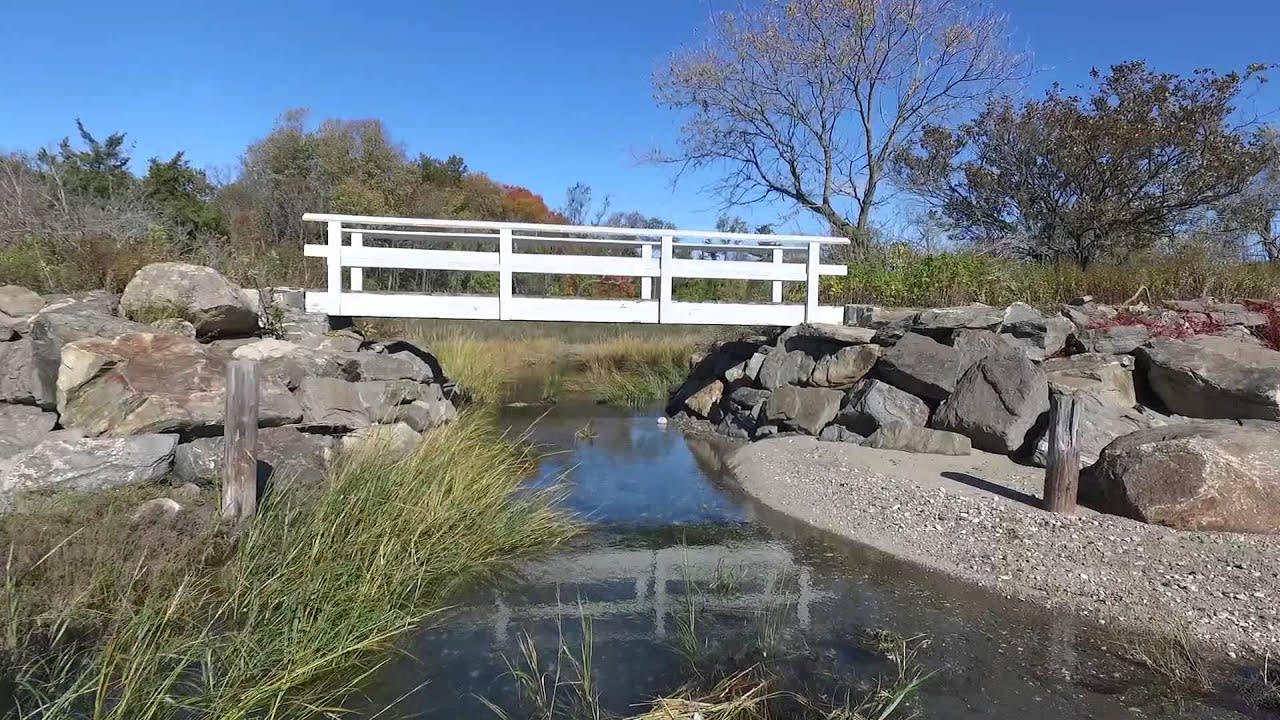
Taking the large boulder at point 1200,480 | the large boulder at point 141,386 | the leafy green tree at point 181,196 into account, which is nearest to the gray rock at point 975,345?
the large boulder at point 1200,480

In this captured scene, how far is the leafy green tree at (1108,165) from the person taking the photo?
13.5 m

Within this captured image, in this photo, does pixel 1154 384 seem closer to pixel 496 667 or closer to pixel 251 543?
pixel 496 667

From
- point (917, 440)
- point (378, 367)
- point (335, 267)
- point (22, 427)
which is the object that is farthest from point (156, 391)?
point (917, 440)

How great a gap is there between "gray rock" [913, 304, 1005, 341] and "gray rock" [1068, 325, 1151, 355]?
95cm

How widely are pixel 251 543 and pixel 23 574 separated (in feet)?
3.23

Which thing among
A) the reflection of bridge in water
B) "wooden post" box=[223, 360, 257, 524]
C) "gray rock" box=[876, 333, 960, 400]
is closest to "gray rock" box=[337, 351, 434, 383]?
"wooden post" box=[223, 360, 257, 524]

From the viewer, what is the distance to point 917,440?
824 cm

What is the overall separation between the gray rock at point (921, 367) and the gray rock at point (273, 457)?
20.4 ft

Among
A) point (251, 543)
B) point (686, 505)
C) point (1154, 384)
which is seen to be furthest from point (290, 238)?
point (1154, 384)

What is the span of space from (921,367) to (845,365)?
1.09 m

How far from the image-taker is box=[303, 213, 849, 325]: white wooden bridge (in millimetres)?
9094

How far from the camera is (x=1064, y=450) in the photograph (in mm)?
5953

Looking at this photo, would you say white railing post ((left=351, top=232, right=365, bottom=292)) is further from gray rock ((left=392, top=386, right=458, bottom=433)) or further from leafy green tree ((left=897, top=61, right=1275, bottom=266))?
leafy green tree ((left=897, top=61, right=1275, bottom=266))

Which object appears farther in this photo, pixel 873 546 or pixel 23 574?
pixel 873 546
